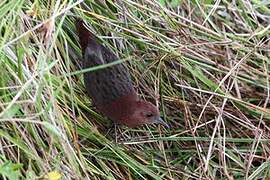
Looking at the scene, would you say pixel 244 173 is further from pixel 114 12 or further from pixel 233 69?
pixel 114 12

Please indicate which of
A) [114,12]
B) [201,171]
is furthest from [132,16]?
[201,171]

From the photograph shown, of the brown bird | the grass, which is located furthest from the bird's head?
the grass

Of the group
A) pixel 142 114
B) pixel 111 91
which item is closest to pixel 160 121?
pixel 142 114

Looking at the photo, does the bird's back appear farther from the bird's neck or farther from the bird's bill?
the bird's bill

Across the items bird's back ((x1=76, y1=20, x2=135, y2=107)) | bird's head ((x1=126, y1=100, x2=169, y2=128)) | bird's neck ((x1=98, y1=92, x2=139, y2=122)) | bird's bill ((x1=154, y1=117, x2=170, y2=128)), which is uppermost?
bird's back ((x1=76, y1=20, x2=135, y2=107))

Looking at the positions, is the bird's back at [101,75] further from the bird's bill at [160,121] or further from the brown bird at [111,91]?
the bird's bill at [160,121]

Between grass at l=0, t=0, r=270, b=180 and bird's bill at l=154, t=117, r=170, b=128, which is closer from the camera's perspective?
grass at l=0, t=0, r=270, b=180

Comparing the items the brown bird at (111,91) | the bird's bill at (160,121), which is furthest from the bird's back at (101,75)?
the bird's bill at (160,121)
